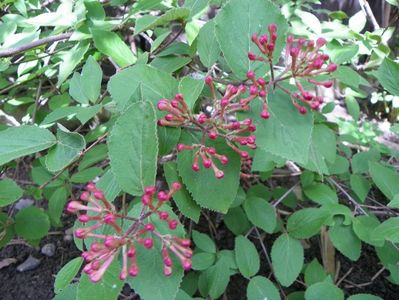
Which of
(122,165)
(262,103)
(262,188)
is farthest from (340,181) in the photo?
(122,165)

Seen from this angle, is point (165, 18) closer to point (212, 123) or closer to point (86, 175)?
point (212, 123)

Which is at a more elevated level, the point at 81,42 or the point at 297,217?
the point at 81,42

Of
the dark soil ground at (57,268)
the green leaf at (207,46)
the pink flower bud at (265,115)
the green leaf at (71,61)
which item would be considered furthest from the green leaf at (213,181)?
the dark soil ground at (57,268)

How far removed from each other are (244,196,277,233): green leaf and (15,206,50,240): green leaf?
69 centimetres

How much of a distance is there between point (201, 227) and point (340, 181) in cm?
62

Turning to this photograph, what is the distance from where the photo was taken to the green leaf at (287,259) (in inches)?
49.1

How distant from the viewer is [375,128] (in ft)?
8.71

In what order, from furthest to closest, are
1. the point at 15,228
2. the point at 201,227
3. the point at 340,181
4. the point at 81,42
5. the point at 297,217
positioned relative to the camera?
1. the point at 201,227
2. the point at 340,181
3. the point at 15,228
4. the point at 297,217
5. the point at 81,42

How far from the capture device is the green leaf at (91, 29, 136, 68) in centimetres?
105

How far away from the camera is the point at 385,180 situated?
4.15 feet

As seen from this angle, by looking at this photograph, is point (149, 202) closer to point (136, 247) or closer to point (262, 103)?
point (136, 247)

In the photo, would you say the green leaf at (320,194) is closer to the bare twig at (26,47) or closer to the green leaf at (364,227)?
the green leaf at (364,227)

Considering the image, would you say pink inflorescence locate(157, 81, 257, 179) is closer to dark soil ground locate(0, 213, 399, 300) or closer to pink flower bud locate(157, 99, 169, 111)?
pink flower bud locate(157, 99, 169, 111)

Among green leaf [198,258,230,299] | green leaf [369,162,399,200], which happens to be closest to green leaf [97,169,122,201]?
green leaf [198,258,230,299]
